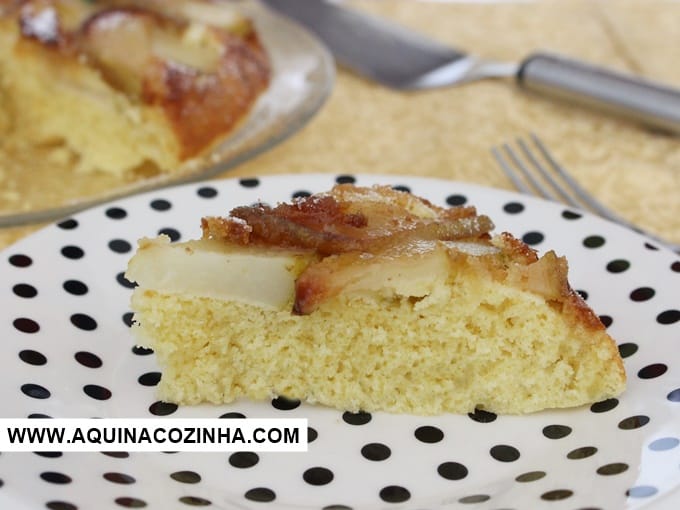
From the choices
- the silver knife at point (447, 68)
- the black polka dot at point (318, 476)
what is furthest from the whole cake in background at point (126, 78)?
the black polka dot at point (318, 476)

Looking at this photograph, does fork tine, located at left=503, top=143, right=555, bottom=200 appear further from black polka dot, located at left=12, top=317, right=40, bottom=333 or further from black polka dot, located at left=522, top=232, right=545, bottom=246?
black polka dot, located at left=12, top=317, right=40, bottom=333

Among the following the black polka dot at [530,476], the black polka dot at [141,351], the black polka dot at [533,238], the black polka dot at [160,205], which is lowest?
the black polka dot at [530,476]

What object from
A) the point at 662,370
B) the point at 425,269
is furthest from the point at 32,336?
the point at 662,370

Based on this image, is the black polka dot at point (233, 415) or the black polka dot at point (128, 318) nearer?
the black polka dot at point (233, 415)

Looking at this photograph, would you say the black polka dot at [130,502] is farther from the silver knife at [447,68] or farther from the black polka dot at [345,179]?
the silver knife at [447,68]

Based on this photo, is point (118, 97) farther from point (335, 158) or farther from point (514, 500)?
point (514, 500)

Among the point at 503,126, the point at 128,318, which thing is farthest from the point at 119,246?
the point at 503,126

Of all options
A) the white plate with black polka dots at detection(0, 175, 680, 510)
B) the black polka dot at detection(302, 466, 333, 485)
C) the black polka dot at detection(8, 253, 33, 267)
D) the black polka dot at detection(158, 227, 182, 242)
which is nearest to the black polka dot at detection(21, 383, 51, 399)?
the white plate with black polka dots at detection(0, 175, 680, 510)
